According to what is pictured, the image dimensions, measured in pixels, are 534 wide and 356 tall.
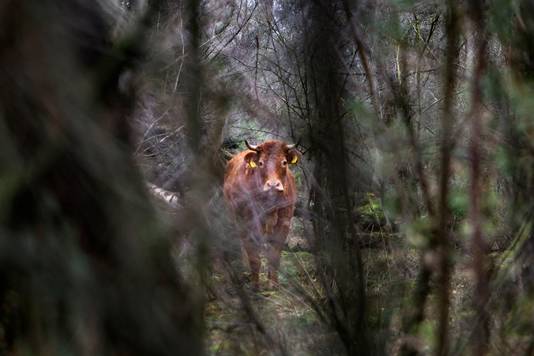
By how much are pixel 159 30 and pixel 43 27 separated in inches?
23.0

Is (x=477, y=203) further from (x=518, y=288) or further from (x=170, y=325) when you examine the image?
(x=170, y=325)

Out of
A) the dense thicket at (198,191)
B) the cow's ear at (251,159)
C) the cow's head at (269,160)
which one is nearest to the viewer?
the dense thicket at (198,191)

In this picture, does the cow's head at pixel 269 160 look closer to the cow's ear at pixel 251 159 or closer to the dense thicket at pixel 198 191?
the cow's ear at pixel 251 159

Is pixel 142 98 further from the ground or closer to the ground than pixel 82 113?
further from the ground

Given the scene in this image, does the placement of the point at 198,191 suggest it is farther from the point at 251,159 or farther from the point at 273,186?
the point at 251,159

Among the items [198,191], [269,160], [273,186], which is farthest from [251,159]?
[198,191]

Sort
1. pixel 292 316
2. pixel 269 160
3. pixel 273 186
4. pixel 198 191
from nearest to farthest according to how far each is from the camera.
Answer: pixel 198 191 < pixel 292 316 < pixel 273 186 < pixel 269 160

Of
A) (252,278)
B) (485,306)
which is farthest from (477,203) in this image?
(252,278)

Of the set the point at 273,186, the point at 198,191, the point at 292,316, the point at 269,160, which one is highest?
the point at 269,160

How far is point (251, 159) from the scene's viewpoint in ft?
34.0

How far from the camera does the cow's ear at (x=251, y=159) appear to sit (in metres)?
10.3

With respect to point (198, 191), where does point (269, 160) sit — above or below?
above

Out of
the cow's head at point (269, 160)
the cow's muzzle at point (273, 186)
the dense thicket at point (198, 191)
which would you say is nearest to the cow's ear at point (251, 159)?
the cow's head at point (269, 160)

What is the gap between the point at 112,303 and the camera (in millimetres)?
1426
